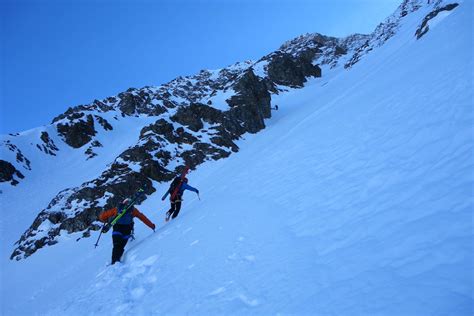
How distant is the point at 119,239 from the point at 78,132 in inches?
2320

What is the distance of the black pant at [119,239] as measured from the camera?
9586mm

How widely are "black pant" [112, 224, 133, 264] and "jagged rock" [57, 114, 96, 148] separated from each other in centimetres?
5597

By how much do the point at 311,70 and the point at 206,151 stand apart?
63940 mm

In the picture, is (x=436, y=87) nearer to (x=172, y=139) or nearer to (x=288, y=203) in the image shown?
(x=288, y=203)

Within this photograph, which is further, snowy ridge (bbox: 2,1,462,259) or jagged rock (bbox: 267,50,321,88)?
jagged rock (bbox: 267,50,321,88)

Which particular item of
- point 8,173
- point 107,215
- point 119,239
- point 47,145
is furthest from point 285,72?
point 119,239

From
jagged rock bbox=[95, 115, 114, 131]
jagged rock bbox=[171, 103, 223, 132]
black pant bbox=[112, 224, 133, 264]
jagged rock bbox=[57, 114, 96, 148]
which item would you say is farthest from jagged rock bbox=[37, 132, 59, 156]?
black pant bbox=[112, 224, 133, 264]

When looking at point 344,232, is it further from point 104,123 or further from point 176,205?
point 104,123

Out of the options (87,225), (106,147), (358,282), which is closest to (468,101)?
(358,282)

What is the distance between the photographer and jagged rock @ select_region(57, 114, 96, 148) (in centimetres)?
5949

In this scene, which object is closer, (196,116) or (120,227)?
(120,227)

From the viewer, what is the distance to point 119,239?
32.2 feet

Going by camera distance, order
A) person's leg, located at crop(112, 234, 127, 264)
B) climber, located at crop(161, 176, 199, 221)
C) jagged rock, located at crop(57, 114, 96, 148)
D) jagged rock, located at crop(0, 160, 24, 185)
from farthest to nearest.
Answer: jagged rock, located at crop(57, 114, 96, 148) < jagged rock, located at crop(0, 160, 24, 185) < climber, located at crop(161, 176, 199, 221) < person's leg, located at crop(112, 234, 127, 264)

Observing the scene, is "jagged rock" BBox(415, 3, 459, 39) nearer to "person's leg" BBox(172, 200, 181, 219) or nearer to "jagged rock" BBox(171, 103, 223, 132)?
"jagged rock" BBox(171, 103, 223, 132)
